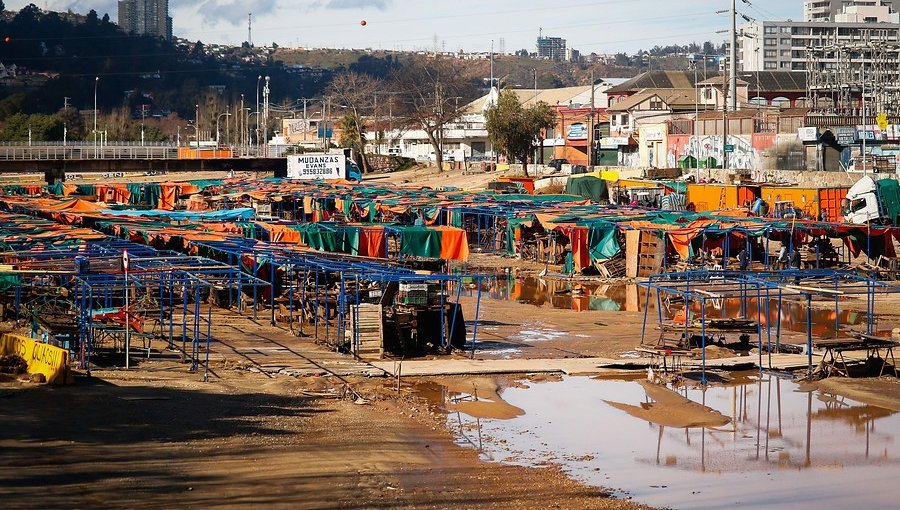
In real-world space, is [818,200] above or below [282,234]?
above

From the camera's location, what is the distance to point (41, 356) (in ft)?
64.0

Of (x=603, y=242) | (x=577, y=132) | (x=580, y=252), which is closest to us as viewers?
(x=603, y=242)

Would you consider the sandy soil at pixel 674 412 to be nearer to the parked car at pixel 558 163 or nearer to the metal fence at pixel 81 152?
the parked car at pixel 558 163

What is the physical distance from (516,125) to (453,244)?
50730 mm

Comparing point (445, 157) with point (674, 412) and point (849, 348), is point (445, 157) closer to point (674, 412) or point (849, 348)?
point (849, 348)

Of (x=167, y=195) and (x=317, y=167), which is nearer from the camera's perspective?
(x=167, y=195)

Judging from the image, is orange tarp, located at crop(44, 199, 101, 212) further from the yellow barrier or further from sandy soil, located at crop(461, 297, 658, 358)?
the yellow barrier

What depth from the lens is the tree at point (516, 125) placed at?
85500 millimetres

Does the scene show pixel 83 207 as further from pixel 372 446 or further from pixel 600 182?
pixel 372 446

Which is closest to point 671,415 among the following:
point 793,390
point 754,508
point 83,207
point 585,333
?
point 793,390

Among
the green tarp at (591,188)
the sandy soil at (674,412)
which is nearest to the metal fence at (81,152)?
the green tarp at (591,188)

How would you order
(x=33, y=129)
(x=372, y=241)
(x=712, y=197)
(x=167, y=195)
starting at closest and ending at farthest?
(x=372, y=241), (x=712, y=197), (x=167, y=195), (x=33, y=129)

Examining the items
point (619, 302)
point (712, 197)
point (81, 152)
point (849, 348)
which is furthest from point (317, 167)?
point (849, 348)

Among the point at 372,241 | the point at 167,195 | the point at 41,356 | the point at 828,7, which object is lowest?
the point at 41,356
